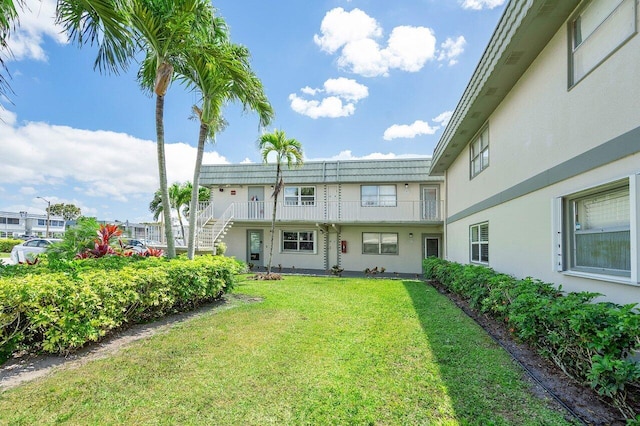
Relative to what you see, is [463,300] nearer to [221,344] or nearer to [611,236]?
[611,236]

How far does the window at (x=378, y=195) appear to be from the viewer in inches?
639

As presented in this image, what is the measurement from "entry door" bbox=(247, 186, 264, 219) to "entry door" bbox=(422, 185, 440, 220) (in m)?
8.42

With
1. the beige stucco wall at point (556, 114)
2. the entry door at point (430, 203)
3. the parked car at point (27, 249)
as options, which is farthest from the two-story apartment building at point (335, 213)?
the parked car at point (27, 249)

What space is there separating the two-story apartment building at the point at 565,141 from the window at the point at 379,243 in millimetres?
Answer: 8712

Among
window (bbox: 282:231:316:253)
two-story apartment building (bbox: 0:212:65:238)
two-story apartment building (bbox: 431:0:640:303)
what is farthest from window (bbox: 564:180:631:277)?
two-story apartment building (bbox: 0:212:65:238)

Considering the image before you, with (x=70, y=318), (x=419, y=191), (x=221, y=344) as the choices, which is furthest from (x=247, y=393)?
(x=419, y=191)

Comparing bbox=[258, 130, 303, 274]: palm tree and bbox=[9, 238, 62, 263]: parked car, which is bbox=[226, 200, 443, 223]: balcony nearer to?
bbox=[258, 130, 303, 274]: palm tree

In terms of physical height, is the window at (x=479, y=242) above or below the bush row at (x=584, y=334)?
above

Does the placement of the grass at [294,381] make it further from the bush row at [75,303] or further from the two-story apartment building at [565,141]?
the two-story apartment building at [565,141]

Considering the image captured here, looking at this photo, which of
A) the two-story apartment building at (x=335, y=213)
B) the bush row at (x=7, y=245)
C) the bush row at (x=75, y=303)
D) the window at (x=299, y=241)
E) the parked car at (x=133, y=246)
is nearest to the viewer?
the bush row at (x=75, y=303)

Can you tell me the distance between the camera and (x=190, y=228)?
27.1 ft

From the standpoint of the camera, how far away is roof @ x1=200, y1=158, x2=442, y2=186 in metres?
15.8

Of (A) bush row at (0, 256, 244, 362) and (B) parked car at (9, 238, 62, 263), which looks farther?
(B) parked car at (9, 238, 62, 263)

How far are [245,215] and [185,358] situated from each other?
13313mm
